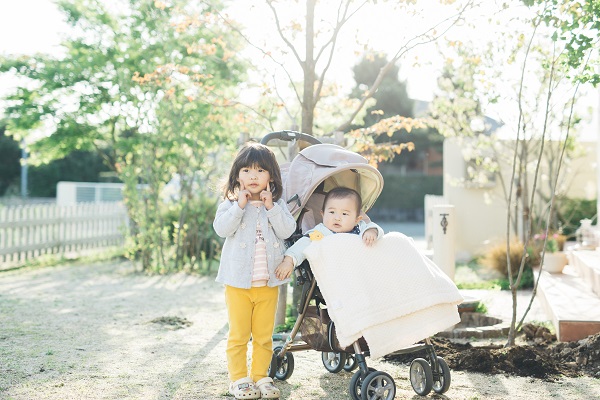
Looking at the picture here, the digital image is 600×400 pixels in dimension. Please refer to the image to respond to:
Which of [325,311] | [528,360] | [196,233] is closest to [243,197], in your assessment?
[325,311]

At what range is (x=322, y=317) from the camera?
3.90 m

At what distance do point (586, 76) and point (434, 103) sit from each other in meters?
7.47

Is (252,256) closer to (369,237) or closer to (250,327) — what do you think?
(250,327)

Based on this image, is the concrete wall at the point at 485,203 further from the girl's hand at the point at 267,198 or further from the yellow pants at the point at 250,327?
the girl's hand at the point at 267,198

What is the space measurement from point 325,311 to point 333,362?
73 centimetres

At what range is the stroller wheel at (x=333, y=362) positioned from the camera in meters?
4.37

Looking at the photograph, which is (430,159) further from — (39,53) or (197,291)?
(197,291)

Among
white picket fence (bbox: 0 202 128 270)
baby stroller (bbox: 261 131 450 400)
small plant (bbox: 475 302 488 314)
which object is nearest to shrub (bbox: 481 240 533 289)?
small plant (bbox: 475 302 488 314)

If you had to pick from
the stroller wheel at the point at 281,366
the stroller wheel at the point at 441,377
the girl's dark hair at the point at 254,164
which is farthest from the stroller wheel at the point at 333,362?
the girl's dark hair at the point at 254,164

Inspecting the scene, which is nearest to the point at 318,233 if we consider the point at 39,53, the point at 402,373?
the point at 402,373

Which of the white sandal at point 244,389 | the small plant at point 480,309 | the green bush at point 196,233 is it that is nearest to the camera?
the white sandal at point 244,389

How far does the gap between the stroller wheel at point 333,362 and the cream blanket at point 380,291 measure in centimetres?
82

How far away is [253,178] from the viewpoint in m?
3.77

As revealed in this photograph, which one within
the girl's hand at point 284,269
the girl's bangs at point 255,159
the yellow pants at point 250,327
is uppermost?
the girl's bangs at point 255,159
